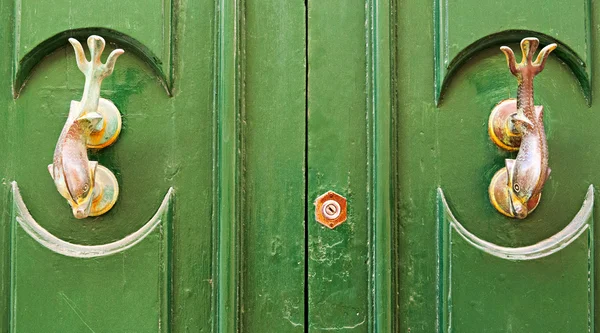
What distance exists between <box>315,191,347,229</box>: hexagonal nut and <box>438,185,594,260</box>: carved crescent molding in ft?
0.48

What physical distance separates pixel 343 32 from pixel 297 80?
3.9 inches

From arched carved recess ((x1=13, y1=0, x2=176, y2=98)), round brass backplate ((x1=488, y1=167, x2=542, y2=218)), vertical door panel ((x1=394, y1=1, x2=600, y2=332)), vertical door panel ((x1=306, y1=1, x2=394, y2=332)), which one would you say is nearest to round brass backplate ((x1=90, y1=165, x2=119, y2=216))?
arched carved recess ((x1=13, y1=0, x2=176, y2=98))

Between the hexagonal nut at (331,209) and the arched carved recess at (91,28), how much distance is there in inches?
11.2

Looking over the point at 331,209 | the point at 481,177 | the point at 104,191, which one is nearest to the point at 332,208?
the point at 331,209

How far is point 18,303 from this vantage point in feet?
2.72

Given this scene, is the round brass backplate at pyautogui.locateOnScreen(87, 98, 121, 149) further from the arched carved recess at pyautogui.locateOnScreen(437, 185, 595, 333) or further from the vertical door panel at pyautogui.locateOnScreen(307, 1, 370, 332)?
the arched carved recess at pyautogui.locateOnScreen(437, 185, 595, 333)

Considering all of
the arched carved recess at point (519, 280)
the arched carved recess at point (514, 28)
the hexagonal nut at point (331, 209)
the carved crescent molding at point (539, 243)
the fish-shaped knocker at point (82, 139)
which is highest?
the arched carved recess at point (514, 28)

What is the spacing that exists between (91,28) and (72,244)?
12.4 inches

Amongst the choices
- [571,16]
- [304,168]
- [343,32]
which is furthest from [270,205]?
[571,16]

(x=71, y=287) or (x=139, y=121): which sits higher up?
(x=139, y=121)

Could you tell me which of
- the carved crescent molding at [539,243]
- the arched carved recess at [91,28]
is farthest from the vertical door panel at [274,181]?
the carved crescent molding at [539,243]

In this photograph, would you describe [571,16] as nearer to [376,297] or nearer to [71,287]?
[376,297]

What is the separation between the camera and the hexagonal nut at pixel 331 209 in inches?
33.6

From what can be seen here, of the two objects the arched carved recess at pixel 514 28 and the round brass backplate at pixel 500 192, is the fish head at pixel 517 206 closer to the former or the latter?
the round brass backplate at pixel 500 192
